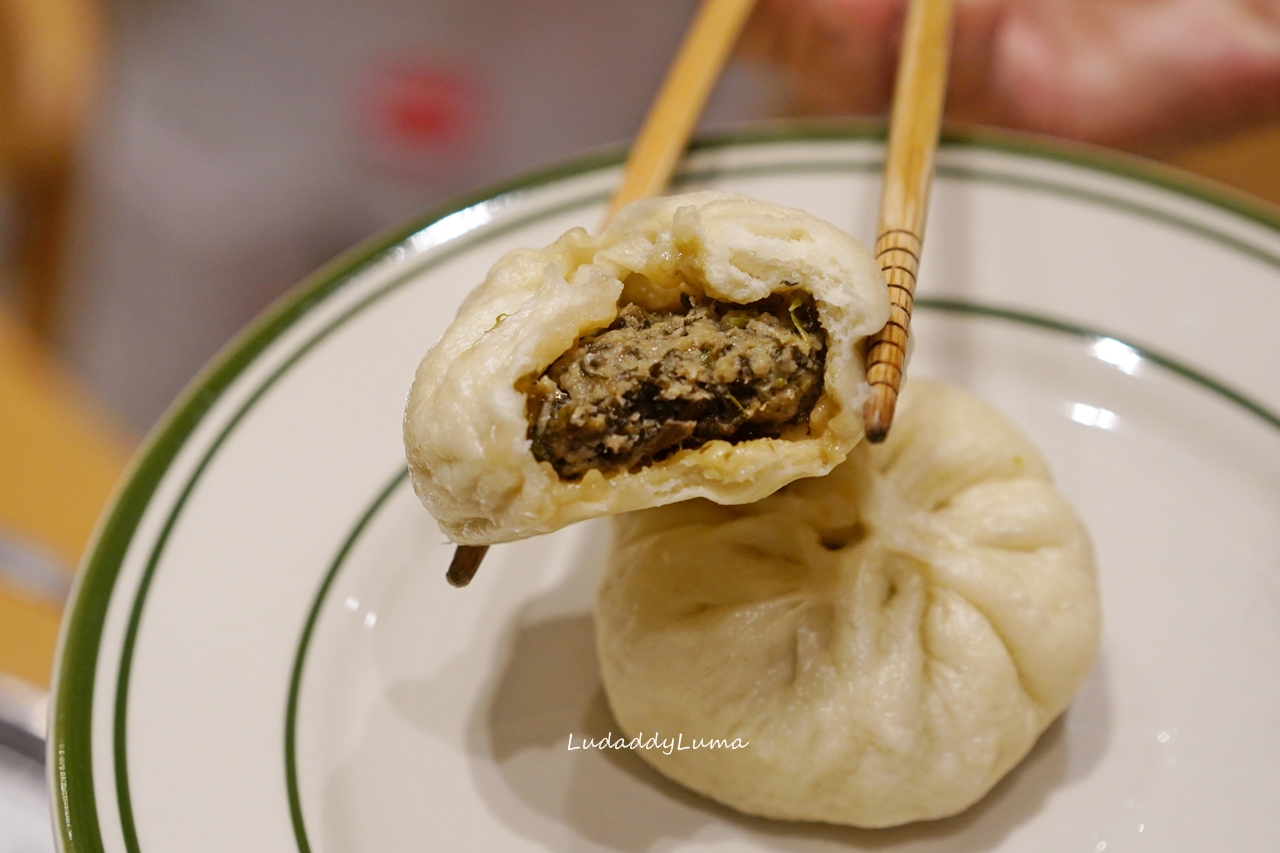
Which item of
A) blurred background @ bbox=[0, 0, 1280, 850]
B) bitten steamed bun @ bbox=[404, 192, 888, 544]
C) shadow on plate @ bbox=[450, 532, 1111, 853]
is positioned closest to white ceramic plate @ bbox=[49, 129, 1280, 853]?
shadow on plate @ bbox=[450, 532, 1111, 853]

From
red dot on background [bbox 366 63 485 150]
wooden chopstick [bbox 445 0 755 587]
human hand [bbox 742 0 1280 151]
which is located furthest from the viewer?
red dot on background [bbox 366 63 485 150]

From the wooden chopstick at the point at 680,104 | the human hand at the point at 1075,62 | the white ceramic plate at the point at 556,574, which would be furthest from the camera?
the human hand at the point at 1075,62

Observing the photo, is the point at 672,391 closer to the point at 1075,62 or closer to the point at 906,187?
the point at 906,187

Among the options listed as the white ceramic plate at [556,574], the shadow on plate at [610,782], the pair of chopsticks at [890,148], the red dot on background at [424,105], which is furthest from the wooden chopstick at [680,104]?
the red dot on background at [424,105]

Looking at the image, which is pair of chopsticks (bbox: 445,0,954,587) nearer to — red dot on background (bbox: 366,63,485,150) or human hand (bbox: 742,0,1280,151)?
human hand (bbox: 742,0,1280,151)

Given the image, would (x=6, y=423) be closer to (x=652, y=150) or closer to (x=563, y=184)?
(x=563, y=184)

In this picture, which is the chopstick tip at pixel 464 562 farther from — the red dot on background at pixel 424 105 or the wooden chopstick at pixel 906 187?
the red dot on background at pixel 424 105

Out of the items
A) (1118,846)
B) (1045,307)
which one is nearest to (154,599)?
(1118,846)
